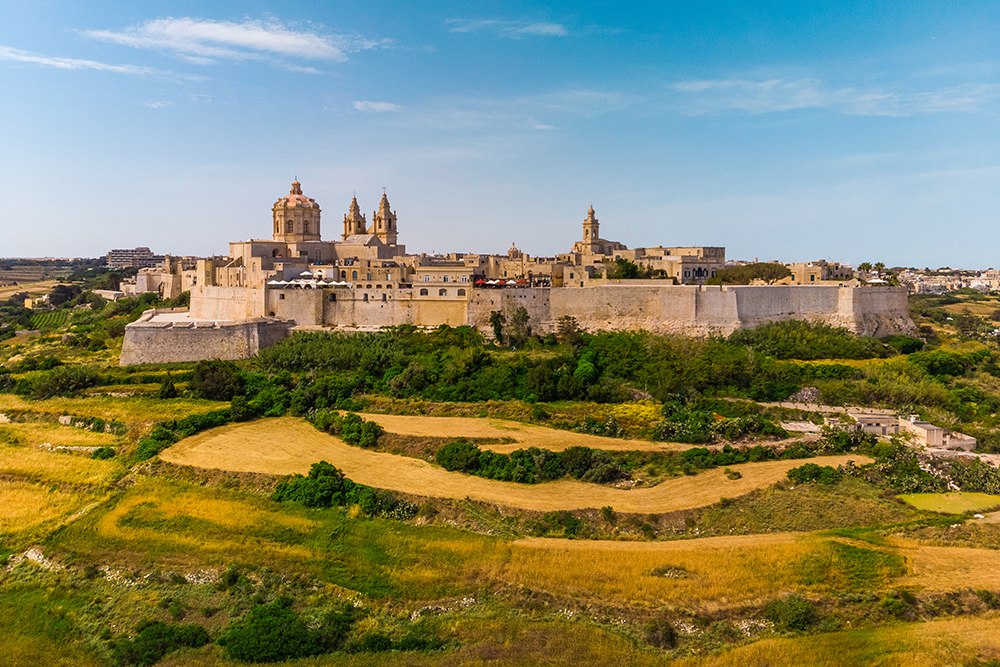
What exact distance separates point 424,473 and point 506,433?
3.28m

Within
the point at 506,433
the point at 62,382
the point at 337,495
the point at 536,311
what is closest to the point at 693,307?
the point at 536,311

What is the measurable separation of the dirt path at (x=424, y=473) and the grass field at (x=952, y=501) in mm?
2006

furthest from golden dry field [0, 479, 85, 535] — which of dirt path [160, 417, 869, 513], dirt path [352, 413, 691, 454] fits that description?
dirt path [352, 413, 691, 454]

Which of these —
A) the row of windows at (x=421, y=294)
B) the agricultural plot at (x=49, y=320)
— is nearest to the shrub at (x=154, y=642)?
the row of windows at (x=421, y=294)

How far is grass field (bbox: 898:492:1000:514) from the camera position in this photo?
18.2 metres

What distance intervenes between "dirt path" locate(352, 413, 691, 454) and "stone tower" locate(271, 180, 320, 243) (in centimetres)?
1908

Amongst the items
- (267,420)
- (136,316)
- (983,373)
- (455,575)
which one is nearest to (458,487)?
(455,575)

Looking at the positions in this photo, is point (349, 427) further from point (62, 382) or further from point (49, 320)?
point (49, 320)

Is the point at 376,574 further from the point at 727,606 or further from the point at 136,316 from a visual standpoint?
the point at 136,316

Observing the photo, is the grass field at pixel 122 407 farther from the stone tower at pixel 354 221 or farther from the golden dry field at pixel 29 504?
the stone tower at pixel 354 221

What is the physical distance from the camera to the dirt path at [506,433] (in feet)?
71.2

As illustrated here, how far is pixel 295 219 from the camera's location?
40.8m

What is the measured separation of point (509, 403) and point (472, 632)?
12078mm

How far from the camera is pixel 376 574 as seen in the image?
15.4 meters
